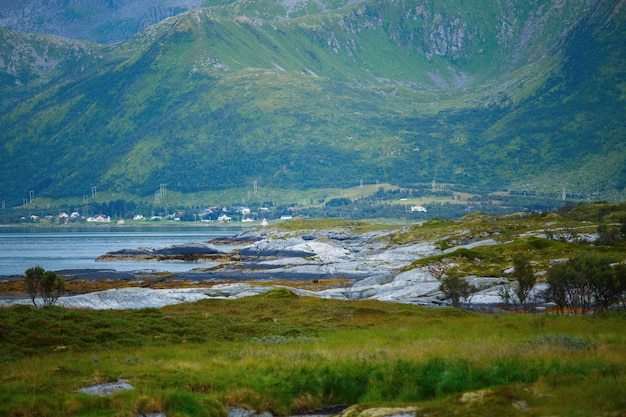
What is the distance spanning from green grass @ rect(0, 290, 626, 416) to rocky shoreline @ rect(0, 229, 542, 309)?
24386 millimetres

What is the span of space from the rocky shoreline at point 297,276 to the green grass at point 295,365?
2439 cm

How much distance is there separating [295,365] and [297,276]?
79.8 meters

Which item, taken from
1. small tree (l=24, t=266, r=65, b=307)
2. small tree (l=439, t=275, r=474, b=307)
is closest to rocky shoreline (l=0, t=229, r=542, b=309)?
small tree (l=24, t=266, r=65, b=307)

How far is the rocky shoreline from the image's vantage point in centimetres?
6175

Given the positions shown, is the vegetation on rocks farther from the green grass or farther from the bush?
the bush

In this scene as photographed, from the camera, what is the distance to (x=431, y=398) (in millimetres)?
21656

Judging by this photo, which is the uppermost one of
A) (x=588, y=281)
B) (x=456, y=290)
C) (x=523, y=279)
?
(x=588, y=281)

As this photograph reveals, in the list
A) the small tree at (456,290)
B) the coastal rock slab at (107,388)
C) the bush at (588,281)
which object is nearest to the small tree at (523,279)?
the bush at (588,281)

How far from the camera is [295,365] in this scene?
24.4m

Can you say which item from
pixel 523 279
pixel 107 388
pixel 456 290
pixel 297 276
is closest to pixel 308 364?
pixel 107 388

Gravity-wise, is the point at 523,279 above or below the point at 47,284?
below

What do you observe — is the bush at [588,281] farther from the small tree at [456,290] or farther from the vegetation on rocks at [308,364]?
the small tree at [456,290]

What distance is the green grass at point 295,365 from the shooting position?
19.9 meters

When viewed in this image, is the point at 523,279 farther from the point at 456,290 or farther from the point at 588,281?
the point at 588,281
